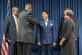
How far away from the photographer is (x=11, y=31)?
7.52 m

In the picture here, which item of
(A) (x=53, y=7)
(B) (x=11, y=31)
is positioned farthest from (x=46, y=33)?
(A) (x=53, y=7)

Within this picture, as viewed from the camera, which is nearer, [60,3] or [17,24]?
[17,24]

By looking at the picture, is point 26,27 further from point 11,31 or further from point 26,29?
point 11,31

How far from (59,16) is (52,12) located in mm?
240

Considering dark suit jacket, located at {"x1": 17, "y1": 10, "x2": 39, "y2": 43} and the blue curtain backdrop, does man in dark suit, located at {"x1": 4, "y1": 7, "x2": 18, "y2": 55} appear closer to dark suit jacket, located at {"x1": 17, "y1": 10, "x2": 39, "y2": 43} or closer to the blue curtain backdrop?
dark suit jacket, located at {"x1": 17, "y1": 10, "x2": 39, "y2": 43}

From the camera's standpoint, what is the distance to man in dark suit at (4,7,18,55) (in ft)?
24.5

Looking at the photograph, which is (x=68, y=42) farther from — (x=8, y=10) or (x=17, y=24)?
(x=8, y=10)

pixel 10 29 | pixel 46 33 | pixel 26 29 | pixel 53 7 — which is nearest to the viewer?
pixel 26 29

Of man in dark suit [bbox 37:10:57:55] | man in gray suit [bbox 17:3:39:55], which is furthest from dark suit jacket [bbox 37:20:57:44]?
man in gray suit [bbox 17:3:39:55]

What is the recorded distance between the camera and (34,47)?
29.2 feet

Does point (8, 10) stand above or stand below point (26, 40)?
above

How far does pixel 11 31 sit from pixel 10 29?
0.18ft

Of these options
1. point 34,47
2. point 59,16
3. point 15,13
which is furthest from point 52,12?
point 15,13

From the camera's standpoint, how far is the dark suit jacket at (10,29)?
24.5 ft
